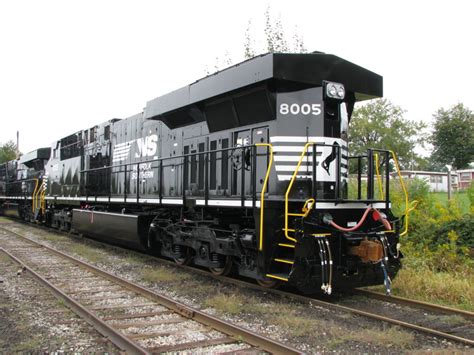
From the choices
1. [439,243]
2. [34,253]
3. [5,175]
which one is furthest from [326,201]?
[5,175]

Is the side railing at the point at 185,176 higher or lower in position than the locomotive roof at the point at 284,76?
lower

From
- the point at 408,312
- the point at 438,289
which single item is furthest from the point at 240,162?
the point at 438,289

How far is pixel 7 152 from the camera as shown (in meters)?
60.4

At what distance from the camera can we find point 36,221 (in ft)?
60.1

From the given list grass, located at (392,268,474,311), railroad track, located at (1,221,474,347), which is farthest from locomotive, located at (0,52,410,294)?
grass, located at (392,268,474,311)

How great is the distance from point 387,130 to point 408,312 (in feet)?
139

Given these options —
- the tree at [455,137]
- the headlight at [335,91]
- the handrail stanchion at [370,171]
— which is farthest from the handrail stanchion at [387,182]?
the tree at [455,137]

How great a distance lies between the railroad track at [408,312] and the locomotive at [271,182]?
0.28 metres

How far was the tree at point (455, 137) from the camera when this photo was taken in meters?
33.3

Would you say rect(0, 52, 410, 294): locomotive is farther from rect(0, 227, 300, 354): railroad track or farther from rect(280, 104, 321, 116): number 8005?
rect(0, 227, 300, 354): railroad track

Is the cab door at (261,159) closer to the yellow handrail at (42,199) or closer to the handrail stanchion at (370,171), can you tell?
the handrail stanchion at (370,171)

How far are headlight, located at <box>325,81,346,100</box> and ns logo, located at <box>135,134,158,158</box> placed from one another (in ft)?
15.5

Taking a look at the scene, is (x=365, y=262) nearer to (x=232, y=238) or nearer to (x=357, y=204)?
(x=357, y=204)

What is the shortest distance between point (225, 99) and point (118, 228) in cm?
458
